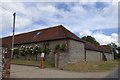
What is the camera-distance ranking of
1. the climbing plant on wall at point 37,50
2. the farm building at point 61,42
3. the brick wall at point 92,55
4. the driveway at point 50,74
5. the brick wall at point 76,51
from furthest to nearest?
the brick wall at point 92,55 < the climbing plant on wall at point 37,50 < the brick wall at point 76,51 < the farm building at point 61,42 < the driveway at point 50,74

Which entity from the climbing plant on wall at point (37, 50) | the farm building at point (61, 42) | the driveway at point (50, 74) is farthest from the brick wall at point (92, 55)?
the driveway at point (50, 74)

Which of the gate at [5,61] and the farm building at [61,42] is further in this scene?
the farm building at [61,42]

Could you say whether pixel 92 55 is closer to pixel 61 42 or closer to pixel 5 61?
pixel 61 42

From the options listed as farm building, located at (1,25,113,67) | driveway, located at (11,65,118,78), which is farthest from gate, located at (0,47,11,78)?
farm building, located at (1,25,113,67)

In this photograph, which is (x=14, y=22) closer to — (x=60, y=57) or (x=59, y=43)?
(x=59, y=43)

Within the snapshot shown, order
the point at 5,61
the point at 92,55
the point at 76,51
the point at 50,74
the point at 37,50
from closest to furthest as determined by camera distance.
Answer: the point at 5,61, the point at 50,74, the point at 76,51, the point at 37,50, the point at 92,55

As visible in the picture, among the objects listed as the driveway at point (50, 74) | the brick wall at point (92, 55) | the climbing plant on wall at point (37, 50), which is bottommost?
the driveway at point (50, 74)

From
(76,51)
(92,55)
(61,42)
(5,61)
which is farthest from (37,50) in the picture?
(5,61)

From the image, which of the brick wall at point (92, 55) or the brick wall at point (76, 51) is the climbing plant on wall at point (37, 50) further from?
the brick wall at point (92, 55)

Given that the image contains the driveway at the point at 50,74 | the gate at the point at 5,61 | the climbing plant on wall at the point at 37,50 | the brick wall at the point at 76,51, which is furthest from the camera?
the climbing plant on wall at the point at 37,50

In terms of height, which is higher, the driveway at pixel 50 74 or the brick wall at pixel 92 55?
the brick wall at pixel 92 55

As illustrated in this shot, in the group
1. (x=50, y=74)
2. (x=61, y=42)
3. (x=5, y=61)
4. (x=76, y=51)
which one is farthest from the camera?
(x=76, y=51)

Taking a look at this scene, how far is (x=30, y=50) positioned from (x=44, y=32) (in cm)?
436

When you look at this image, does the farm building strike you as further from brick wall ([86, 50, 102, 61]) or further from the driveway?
the driveway
